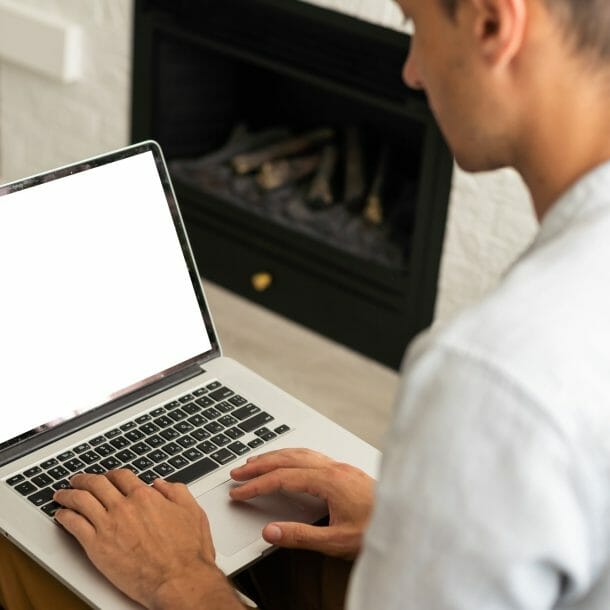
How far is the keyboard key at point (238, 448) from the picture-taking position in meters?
1.34

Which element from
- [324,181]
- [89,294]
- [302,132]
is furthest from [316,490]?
[302,132]

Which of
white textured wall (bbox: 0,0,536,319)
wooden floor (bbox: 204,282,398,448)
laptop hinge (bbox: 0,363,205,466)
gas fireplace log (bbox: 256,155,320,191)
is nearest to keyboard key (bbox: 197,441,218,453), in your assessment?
laptop hinge (bbox: 0,363,205,466)

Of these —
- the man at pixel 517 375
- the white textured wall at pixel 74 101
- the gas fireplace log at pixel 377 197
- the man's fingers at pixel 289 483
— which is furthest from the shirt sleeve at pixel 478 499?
the white textured wall at pixel 74 101

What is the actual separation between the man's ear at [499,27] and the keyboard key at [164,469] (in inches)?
25.5

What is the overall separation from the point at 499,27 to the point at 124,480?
2.09 feet

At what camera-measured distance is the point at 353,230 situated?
2.79 m

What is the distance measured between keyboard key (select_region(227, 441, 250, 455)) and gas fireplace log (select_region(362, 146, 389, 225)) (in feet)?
4.95

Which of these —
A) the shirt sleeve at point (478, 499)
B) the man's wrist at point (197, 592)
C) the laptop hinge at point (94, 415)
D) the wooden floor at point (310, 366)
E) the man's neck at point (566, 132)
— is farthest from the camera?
the wooden floor at point (310, 366)

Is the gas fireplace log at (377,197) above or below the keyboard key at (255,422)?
below

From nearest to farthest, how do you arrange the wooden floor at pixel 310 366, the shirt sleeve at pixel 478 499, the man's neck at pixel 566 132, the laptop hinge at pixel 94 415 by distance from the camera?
the shirt sleeve at pixel 478 499 → the man's neck at pixel 566 132 → the laptop hinge at pixel 94 415 → the wooden floor at pixel 310 366

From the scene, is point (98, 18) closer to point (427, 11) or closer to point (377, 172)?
point (377, 172)

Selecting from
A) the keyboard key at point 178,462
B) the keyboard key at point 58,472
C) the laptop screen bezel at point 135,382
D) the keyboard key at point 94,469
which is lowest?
the keyboard key at point 178,462

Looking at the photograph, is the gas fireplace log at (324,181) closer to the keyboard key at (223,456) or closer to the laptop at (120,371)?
the laptop at (120,371)

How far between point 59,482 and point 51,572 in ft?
0.42
